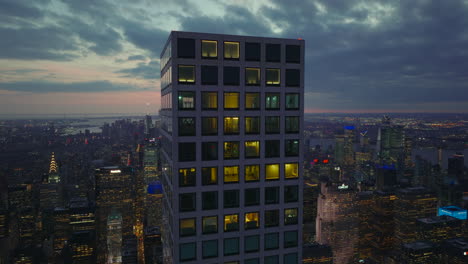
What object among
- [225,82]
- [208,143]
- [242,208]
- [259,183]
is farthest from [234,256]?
[225,82]

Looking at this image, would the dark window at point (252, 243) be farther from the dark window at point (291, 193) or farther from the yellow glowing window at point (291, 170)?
the yellow glowing window at point (291, 170)

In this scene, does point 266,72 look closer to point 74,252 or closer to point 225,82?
point 225,82

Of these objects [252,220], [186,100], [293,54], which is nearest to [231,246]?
[252,220]

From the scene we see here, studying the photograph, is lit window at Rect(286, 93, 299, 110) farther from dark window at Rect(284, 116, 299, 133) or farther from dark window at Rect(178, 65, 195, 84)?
dark window at Rect(178, 65, 195, 84)

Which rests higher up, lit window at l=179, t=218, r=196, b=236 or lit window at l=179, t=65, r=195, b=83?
lit window at l=179, t=65, r=195, b=83

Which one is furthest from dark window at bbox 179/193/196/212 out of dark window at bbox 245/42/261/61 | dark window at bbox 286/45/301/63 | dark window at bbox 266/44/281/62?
dark window at bbox 286/45/301/63

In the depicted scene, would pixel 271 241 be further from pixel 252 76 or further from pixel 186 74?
pixel 186 74
